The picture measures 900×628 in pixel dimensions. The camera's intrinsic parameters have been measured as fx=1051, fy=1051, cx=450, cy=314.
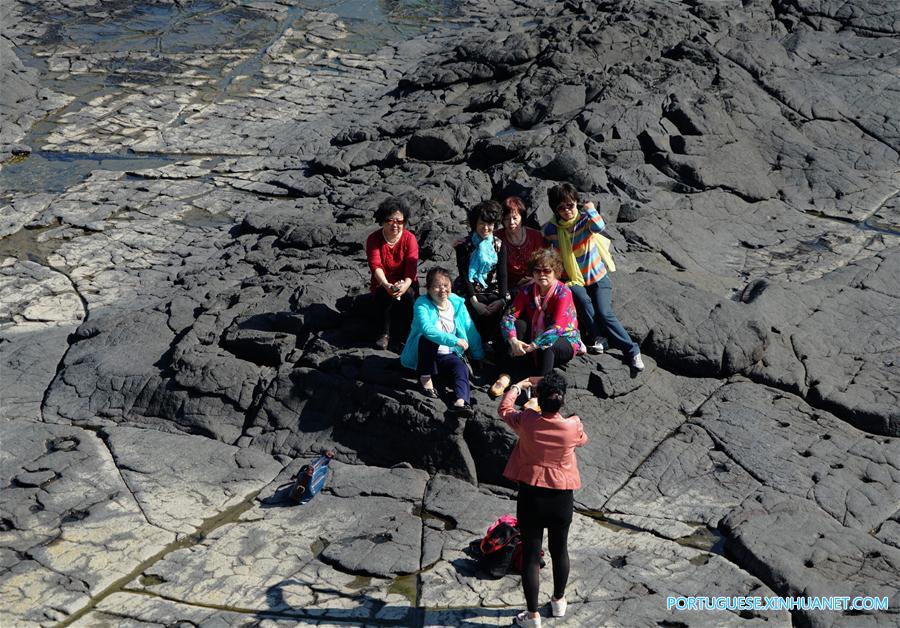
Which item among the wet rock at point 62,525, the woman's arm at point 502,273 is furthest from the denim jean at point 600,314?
the wet rock at point 62,525

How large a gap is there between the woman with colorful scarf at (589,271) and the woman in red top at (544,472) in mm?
2156

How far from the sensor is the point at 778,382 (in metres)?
7.87

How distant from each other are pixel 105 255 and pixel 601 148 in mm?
5554

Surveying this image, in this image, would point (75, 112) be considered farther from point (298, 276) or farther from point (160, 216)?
point (298, 276)

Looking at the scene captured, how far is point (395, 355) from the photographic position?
7695 millimetres

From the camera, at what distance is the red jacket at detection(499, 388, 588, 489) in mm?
5363

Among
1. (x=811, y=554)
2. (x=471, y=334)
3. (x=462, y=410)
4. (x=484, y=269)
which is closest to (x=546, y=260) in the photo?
(x=471, y=334)

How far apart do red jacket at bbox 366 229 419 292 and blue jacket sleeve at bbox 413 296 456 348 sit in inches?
32.2

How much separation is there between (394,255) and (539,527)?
9.66 ft

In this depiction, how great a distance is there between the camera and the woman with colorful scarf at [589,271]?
7.54 metres

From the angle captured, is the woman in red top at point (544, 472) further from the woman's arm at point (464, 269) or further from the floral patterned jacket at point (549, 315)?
the woman's arm at point (464, 269)

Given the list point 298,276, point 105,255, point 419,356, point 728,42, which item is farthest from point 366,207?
point 728,42

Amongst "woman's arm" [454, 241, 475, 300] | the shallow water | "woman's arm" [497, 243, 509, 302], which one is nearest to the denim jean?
"woman's arm" [497, 243, 509, 302]

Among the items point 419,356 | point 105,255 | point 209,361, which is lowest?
point 105,255
